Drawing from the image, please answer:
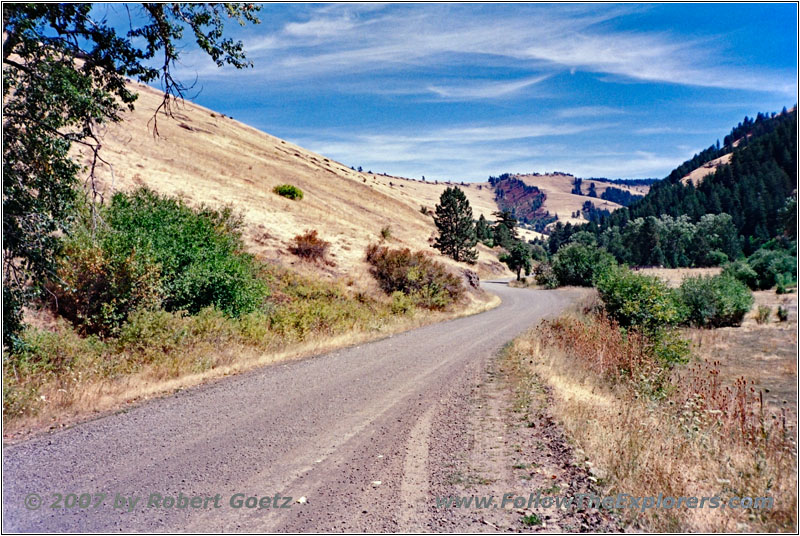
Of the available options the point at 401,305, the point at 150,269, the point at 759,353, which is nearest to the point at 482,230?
the point at 401,305

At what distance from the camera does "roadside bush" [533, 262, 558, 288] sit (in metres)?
57.7

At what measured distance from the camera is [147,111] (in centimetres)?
5956

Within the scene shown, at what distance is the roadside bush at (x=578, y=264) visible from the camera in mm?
55275

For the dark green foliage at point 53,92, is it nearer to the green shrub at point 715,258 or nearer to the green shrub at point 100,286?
the green shrub at point 100,286

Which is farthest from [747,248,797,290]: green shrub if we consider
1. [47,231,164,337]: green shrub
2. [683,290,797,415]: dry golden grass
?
[47,231,164,337]: green shrub

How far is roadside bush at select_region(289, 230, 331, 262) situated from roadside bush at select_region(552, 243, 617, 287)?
1483 inches

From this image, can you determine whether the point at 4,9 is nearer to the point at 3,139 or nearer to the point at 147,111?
the point at 3,139

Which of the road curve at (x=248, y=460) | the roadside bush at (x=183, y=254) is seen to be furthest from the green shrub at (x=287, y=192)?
the road curve at (x=248, y=460)

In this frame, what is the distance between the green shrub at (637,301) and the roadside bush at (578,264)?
37.6m

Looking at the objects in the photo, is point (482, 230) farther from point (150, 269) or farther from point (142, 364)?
point (142, 364)

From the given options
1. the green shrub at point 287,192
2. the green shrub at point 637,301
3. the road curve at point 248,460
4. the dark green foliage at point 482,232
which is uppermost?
the dark green foliage at point 482,232

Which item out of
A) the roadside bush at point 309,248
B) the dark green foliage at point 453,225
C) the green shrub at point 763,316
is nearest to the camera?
the roadside bush at point 309,248

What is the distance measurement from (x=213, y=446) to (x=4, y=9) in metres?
6.39

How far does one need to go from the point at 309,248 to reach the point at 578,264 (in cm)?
3998
